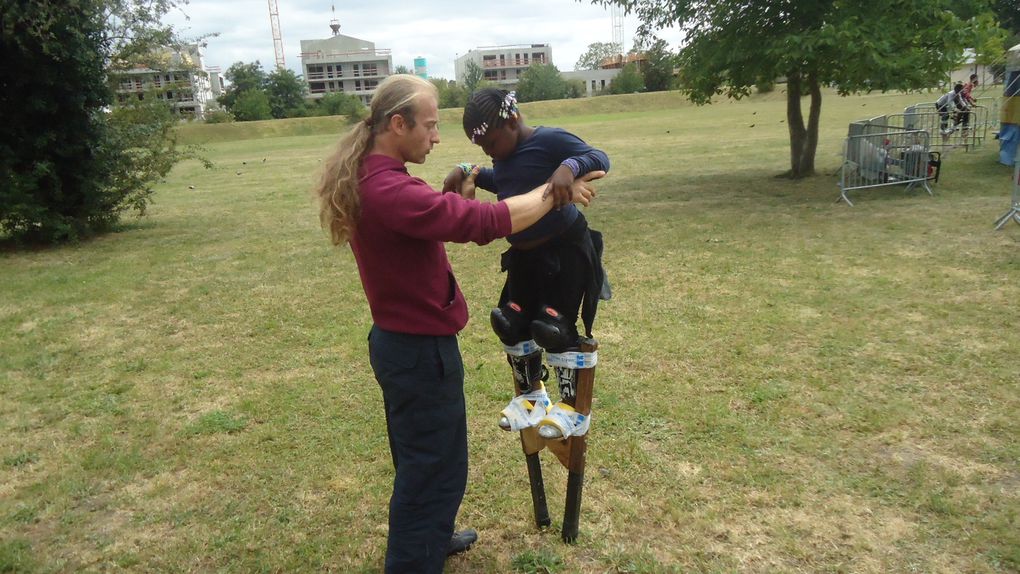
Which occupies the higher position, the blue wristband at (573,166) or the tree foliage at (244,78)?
the tree foliage at (244,78)

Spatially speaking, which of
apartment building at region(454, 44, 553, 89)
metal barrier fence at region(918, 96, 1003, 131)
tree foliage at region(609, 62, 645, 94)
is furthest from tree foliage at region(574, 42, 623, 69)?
metal barrier fence at region(918, 96, 1003, 131)

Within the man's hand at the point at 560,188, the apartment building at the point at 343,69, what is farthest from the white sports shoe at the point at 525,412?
the apartment building at the point at 343,69

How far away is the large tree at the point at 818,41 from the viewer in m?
10.9

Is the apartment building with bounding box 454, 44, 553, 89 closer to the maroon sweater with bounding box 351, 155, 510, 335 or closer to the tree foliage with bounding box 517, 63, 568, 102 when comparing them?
the tree foliage with bounding box 517, 63, 568, 102

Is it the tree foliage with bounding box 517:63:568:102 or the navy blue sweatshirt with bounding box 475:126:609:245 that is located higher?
the tree foliage with bounding box 517:63:568:102

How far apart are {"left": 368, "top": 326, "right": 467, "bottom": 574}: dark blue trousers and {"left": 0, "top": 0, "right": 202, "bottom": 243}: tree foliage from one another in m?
9.78

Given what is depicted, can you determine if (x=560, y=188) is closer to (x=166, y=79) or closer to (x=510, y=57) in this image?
(x=166, y=79)

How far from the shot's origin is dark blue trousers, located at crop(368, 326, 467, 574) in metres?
2.47

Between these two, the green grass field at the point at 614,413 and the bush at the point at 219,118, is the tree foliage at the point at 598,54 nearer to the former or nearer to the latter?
the bush at the point at 219,118

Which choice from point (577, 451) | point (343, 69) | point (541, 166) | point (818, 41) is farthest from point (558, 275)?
point (343, 69)

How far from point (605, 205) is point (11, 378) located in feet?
31.7

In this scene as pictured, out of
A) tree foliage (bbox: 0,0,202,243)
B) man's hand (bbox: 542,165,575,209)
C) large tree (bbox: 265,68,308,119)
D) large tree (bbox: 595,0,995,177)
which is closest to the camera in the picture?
man's hand (bbox: 542,165,575,209)

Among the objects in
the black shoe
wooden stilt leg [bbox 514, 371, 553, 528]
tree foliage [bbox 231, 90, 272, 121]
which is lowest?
the black shoe

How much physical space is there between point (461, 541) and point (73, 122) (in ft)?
35.9
